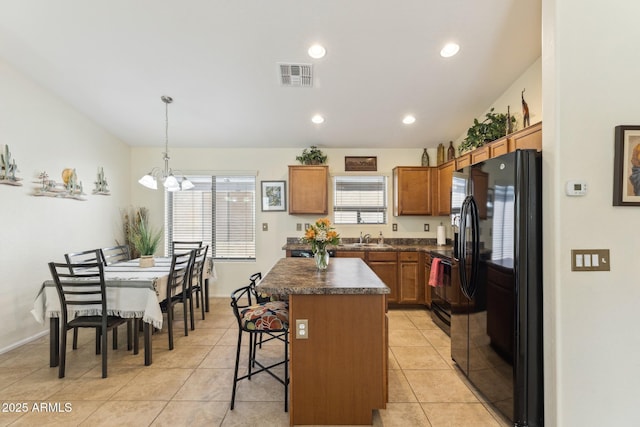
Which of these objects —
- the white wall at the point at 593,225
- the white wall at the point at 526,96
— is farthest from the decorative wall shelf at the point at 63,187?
the white wall at the point at 526,96

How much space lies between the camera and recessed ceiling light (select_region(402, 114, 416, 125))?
13.1 ft

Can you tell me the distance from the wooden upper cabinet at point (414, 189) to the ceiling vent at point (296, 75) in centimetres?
211

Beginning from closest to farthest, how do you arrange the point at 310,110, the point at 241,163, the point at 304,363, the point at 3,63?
the point at 304,363, the point at 3,63, the point at 310,110, the point at 241,163

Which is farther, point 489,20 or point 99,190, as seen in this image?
point 99,190

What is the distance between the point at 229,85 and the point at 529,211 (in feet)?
10.5

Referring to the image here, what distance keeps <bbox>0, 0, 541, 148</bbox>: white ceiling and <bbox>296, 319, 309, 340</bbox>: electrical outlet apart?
8.16ft

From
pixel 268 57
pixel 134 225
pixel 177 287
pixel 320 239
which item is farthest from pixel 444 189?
pixel 134 225

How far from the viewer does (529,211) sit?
1848 millimetres

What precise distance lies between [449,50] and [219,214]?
13.5 feet

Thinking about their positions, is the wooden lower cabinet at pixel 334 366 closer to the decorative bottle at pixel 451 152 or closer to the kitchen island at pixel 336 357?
the kitchen island at pixel 336 357

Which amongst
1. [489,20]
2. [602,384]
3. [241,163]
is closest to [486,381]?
[602,384]

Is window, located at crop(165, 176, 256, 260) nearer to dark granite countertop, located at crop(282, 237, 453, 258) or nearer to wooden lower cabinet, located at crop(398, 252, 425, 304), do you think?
dark granite countertop, located at crop(282, 237, 453, 258)

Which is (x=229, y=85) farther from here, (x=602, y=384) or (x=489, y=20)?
(x=602, y=384)

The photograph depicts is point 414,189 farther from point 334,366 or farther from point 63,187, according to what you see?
Answer: point 63,187
